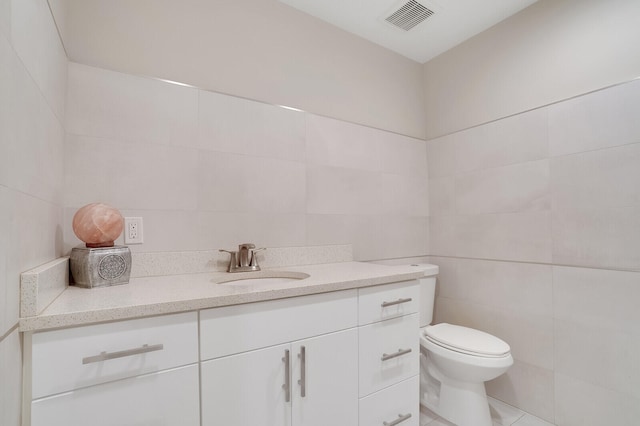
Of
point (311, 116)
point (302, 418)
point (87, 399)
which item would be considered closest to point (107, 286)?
point (87, 399)

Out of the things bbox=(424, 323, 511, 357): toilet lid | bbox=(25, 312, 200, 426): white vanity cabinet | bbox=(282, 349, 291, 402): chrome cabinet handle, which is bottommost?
bbox=(424, 323, 511, 357): toilet lid

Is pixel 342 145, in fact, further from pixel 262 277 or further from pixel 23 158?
pixel 23 158

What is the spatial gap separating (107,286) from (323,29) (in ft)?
5.90

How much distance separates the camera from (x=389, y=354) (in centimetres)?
127

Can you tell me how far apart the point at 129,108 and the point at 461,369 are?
78.0 inches

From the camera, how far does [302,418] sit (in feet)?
3.37

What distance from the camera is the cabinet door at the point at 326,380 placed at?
1.02 meters

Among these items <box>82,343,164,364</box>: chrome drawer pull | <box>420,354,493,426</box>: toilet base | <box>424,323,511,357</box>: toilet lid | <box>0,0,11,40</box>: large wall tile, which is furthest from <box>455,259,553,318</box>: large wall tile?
<box>0,0,11,40</box>: large wall tile

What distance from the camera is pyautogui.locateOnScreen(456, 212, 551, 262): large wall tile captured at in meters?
1.65

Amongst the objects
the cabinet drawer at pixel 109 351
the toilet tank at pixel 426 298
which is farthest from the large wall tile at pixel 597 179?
the cabinet drawer at pixel 109 351

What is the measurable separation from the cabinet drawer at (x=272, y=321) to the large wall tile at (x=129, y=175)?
2.15 ft

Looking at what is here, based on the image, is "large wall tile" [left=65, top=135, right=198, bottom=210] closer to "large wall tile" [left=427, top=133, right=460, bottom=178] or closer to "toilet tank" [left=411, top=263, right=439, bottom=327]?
"toilet tank" [left=411, top=263, right=439, bottom=327]

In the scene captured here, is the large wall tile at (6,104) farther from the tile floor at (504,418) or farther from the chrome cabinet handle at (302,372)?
the tile floor at (504,418)

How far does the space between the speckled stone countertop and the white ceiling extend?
61.0 inches
